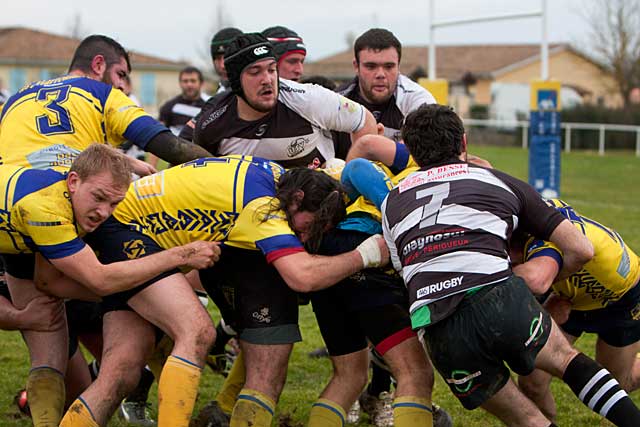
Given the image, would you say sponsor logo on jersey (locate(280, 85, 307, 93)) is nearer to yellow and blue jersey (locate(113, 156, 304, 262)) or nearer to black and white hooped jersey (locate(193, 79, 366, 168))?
black and white hooped jersey (locate(193, 79, 366, 168))

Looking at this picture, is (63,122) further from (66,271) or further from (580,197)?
(580,197)

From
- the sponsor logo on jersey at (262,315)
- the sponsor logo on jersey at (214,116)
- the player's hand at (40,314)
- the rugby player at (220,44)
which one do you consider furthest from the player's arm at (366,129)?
the rugby player at (220,44)

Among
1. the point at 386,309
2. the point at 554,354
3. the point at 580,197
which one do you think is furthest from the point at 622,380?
the point at 580,197

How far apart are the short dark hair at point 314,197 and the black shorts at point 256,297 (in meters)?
0.29

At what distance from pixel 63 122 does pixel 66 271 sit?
46.9 inches

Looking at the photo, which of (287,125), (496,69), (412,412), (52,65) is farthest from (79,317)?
(52,65)

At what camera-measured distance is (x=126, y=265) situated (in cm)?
434

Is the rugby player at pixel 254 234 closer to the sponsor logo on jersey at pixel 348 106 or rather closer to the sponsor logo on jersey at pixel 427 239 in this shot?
the sponsor logo on jersey at pixel 427 239

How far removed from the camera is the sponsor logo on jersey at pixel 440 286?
3984 millimetres

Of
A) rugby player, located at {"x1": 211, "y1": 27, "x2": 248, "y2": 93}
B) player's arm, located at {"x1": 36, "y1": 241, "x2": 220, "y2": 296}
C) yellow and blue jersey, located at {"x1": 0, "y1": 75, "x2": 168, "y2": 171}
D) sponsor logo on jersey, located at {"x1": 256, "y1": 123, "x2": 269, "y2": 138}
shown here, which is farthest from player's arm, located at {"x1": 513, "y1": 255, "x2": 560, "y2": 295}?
rugby player, located at {"x1": 211, "y1": 27, "x2": 248, "y2": 93}

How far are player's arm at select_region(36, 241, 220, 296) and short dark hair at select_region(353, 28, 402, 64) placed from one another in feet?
8.20

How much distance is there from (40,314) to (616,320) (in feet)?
10.4

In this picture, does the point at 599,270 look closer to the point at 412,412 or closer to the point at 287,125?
the point at 412,412

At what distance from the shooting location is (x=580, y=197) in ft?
57.4
